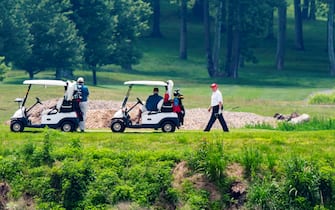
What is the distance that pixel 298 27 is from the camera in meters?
101

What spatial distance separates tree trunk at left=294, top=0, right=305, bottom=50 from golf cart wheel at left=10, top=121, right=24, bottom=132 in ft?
229

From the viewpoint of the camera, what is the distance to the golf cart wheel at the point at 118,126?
30.7 meters

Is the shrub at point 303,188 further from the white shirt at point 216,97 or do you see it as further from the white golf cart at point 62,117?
the white golf cart at point 62,117

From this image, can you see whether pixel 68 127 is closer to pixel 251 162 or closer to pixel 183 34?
pixel 251 162

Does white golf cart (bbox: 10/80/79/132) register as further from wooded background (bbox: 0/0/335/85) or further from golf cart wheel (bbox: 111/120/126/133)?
wooded background (bbox: 0/0/335/85)

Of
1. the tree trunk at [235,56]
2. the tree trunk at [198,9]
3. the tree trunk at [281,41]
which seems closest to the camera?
the tree trunk at [235,56]

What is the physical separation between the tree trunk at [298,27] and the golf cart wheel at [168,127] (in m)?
68.7

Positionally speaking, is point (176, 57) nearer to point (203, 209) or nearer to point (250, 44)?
point (250, 44)

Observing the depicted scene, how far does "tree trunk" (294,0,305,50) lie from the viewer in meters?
99.5

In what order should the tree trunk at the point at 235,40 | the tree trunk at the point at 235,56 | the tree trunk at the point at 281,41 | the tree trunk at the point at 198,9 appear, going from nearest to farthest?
the tree trunk at the point at 235,56
the tree trunk at the point at 235,40
the tree trunk at the point at 281,41
the tree trunk at the point at 198,9

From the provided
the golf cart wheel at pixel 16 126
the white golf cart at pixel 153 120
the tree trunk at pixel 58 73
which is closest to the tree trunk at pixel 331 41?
the tree trunk at pixel 58 73

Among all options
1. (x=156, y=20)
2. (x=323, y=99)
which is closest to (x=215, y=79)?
(x=156, y=20)

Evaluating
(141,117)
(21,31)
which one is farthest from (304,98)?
(141,117)

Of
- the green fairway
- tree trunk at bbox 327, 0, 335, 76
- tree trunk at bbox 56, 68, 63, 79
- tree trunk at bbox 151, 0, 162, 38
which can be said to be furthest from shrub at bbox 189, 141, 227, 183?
tree trunk at bbox 151, 0, 162, 38
